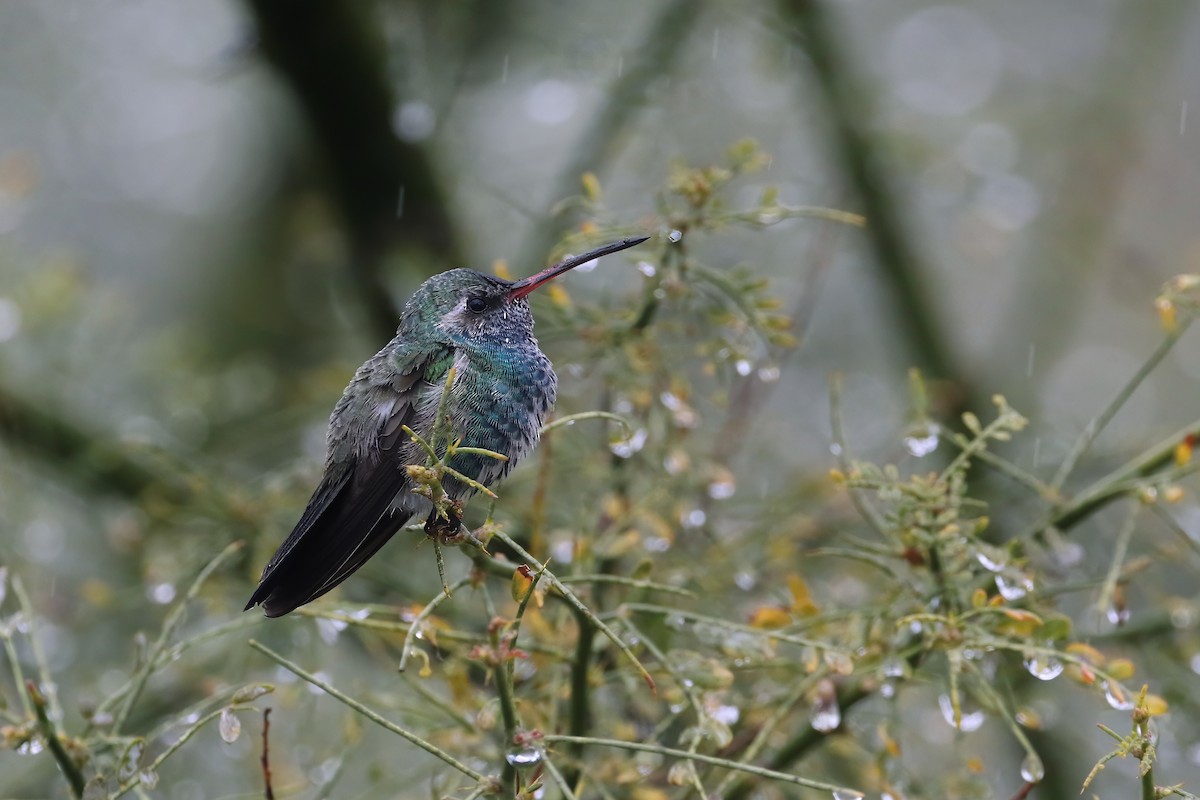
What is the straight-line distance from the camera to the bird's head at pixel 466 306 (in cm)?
254

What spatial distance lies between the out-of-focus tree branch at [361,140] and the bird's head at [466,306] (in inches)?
70.8

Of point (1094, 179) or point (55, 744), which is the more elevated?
point (55, 744)

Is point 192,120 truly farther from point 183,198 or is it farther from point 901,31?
point 901,31

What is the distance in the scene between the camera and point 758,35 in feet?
16.8

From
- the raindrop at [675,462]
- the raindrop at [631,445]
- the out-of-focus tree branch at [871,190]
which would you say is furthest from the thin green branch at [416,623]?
the out-of-focus tree branch at [871,190]

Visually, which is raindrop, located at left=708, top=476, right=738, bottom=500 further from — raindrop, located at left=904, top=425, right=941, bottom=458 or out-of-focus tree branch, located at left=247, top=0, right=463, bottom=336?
out-of-focus tree branch, located at left=247, top=0, right=463, bottom=336

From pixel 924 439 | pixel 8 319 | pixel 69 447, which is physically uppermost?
pixel 924 439

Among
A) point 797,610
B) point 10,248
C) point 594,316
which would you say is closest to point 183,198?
point 10,248

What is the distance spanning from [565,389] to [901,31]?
4322mm

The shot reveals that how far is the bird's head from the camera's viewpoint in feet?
8.34

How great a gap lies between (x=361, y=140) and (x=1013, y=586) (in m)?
3.19

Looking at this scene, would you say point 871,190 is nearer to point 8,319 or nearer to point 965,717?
point 965,717

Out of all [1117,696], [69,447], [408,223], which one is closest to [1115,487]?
[1117,696]

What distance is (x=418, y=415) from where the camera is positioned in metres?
2.38
